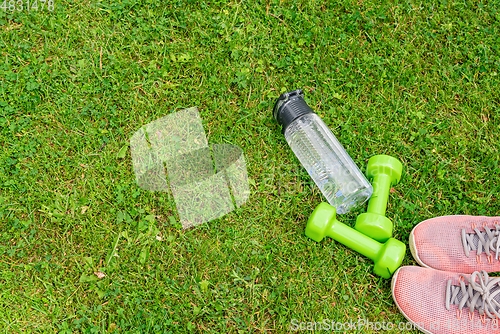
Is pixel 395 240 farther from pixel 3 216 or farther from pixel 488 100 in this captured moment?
pixel 3 216

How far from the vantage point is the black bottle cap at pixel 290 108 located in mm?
2432

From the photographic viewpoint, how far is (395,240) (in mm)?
2320

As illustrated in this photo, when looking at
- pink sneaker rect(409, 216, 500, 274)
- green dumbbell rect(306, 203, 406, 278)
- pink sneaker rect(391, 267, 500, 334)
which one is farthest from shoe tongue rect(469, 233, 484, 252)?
green dumbbell rect(306, 203, 406, 278)

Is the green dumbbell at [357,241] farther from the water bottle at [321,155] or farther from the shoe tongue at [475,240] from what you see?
the shoe tongue at [475,240]

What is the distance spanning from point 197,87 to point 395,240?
174cm

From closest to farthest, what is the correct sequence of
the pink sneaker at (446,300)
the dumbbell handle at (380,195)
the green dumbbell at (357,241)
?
the pink sneaker at (446,300)
the green dumbbell at (357,241)
the dumbbell handle at (380,195)

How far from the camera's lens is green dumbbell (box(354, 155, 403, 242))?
2.34 m

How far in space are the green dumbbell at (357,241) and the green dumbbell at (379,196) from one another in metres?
0.06

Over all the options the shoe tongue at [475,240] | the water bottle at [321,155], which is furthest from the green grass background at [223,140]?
the shoe tongue at [475,240]

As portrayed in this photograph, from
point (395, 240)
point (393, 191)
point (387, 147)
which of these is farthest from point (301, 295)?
point (387, 147)

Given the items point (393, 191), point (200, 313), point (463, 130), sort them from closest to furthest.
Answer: point (200, 313)
point (393, 191)
point (463, 130)

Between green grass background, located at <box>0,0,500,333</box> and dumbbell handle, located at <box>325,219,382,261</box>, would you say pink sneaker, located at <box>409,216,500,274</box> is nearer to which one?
green grass background, located at <box>0,0,500,333</box>

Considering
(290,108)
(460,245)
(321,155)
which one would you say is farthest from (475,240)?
(290,108)

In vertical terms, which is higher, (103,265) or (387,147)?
(387,147)
